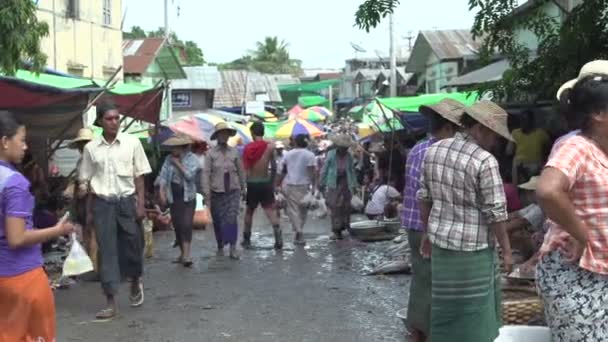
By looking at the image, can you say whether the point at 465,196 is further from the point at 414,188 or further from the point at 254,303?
the point at 254,303

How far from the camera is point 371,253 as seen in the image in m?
12.3

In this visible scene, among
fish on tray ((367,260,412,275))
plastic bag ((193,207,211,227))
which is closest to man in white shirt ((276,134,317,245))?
plastic bag ((193,207,211,227))

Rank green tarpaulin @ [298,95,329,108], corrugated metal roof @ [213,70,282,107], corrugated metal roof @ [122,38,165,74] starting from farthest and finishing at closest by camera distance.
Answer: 1. green tarpaulin @ [298,95,329,108]
2. corrugated metal roof @ [213,70,282,107]
3. corrugated metal roof @ [122,38,165,74]

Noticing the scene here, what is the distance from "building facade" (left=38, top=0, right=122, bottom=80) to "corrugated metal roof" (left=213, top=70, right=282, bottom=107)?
22.3 metres

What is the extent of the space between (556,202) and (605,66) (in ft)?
3.04

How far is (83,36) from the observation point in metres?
23.4

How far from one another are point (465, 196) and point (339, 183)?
9369 mm

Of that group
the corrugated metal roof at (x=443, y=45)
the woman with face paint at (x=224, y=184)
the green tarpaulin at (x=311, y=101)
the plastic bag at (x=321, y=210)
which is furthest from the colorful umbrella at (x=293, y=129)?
the green tarpaulin at (x=311, y=101)

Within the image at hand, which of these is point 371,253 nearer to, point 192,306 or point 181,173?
point 181,173

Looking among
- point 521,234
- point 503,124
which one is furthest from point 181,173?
point 503,124

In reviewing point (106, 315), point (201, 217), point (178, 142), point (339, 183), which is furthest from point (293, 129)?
point (106, 315)

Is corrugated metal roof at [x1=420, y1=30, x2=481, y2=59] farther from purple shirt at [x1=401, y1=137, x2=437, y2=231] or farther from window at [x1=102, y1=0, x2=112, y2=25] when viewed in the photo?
purple shirt at [x1=401, y1=137, x2=437, y2=231]

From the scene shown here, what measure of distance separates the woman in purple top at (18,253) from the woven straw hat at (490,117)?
2319 millimetres

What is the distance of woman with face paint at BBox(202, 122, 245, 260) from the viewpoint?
39.0ft
